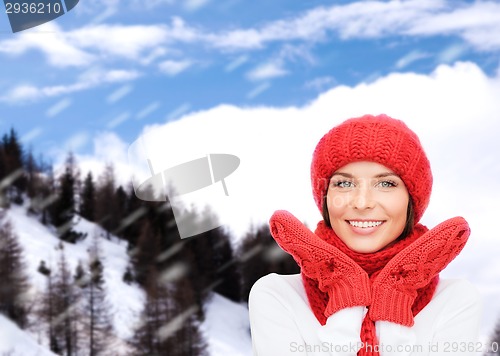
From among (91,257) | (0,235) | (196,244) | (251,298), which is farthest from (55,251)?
(251,298)

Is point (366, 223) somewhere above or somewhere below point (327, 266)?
above

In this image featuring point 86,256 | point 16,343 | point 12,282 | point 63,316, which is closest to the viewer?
point 16,343

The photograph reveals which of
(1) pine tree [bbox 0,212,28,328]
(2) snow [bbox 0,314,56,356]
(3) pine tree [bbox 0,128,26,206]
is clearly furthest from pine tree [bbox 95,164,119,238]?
(2) snow [bbox 0,314,56,356]

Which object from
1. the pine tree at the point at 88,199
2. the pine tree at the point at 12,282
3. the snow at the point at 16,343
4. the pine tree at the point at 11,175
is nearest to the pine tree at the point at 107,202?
the pine tree at the point at 88,199

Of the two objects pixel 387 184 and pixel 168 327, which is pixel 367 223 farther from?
pixel 168 327

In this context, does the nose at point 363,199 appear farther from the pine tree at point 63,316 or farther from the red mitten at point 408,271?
the pine tree at point 63,316

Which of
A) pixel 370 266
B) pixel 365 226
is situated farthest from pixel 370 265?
pixel 365 226

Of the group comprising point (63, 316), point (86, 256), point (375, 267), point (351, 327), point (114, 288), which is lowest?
point (114, 288)

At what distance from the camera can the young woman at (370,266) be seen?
3500mm

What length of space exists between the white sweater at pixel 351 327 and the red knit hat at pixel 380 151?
1.66 feet

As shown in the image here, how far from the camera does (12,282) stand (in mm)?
43125

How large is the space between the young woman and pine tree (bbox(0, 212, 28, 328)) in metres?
40.9

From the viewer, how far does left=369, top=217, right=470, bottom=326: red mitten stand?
3.50 m

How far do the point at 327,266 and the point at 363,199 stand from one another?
0.37 metres
